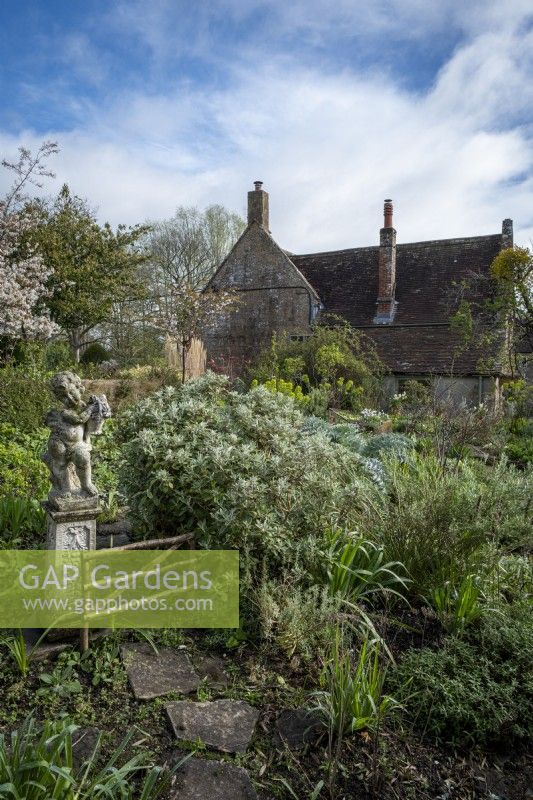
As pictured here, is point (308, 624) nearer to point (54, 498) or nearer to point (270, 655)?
point (270, 655)

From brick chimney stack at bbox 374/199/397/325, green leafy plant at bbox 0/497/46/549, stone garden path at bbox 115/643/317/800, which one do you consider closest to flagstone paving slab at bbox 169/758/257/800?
stone garden path at bbox 115/643/317/800

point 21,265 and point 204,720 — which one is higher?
point 21,265

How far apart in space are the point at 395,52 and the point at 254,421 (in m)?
4.11

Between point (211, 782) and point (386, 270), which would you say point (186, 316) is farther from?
point (211, 782)

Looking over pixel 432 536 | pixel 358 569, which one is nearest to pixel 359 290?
pixel 432 536

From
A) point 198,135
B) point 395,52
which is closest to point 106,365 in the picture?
point 198,135

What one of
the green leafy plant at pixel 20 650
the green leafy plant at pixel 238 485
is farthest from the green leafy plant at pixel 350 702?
the green leafy plant at pixel 20 650

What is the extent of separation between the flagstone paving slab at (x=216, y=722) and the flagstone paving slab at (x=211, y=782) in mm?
114

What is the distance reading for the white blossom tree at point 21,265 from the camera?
41.8ft

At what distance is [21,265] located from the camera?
1404cm

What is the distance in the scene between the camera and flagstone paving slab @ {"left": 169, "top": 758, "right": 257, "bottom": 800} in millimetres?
2186

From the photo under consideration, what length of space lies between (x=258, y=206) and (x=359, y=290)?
5.15m

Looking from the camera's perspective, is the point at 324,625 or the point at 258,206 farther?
the point at 258,206

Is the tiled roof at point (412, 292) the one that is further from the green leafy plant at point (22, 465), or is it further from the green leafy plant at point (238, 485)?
the green leafy plant at point (238, 485)
